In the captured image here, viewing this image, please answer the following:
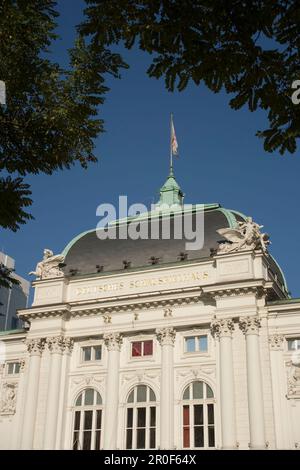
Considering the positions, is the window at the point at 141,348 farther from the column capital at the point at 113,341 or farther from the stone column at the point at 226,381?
the stone column at the point at 226,381

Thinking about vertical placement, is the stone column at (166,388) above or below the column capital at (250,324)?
below

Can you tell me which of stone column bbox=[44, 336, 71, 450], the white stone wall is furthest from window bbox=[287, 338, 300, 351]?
stone column bbox=[44, 336, 71, 450]

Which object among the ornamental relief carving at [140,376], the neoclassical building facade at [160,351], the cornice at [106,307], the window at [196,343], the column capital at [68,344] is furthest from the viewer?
the column capital at [68,344]

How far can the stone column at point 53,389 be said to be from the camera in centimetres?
3819

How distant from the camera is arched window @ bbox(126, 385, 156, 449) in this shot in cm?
3647

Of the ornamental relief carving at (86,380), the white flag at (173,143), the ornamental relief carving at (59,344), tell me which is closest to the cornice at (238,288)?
the ornamental relief carving at (86,380)

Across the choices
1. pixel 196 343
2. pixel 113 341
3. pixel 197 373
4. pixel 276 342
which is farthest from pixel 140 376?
pixel 276 342

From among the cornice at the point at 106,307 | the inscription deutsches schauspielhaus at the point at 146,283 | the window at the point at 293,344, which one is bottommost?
the window at the point at 293,344

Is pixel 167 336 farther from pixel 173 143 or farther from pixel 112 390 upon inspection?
pixel 173 143

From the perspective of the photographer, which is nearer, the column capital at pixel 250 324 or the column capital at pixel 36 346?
the column capital at pixel 250 324

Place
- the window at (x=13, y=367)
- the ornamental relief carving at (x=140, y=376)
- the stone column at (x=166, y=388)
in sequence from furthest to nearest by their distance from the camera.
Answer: the window at (x=13, y=367), the ornamental relief carving at (x=140, y=376), the stone column at (x=166, y=388)

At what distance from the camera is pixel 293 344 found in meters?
35.9

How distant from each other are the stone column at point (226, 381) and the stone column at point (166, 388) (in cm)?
325
